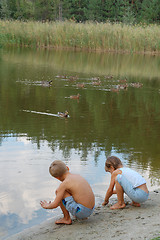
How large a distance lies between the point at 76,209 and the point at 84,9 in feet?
197

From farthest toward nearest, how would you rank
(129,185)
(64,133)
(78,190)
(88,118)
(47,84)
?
1. (47,84)
2. (88,118)
3. (64,133)
4. (129,185)
5. (78,190)

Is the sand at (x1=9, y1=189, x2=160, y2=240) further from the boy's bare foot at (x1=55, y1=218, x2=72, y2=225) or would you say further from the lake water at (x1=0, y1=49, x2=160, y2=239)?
the lake water at (x1=0, y1=49, x2=160, y2=239)

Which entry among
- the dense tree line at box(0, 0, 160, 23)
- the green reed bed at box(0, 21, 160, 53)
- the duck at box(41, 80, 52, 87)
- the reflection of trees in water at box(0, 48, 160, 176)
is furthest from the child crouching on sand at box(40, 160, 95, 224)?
the dense tree line at box(0, 0, 160, 23)

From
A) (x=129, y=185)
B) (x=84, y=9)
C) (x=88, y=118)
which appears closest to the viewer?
(x=129, y=185)

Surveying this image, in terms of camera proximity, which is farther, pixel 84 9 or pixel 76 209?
pixel 84 9

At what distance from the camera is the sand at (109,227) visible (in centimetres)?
397

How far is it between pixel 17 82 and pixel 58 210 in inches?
435

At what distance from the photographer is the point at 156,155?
764cm

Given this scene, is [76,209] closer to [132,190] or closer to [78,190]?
[78,190]

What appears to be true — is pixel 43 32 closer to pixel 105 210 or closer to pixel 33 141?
pixel 33 141

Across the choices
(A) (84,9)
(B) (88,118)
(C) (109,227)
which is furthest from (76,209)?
(A) (84,9)

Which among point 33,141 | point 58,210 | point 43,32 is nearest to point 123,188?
point 58,210

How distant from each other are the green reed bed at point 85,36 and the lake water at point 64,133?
13.9 m

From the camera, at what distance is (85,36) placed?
32156mm
